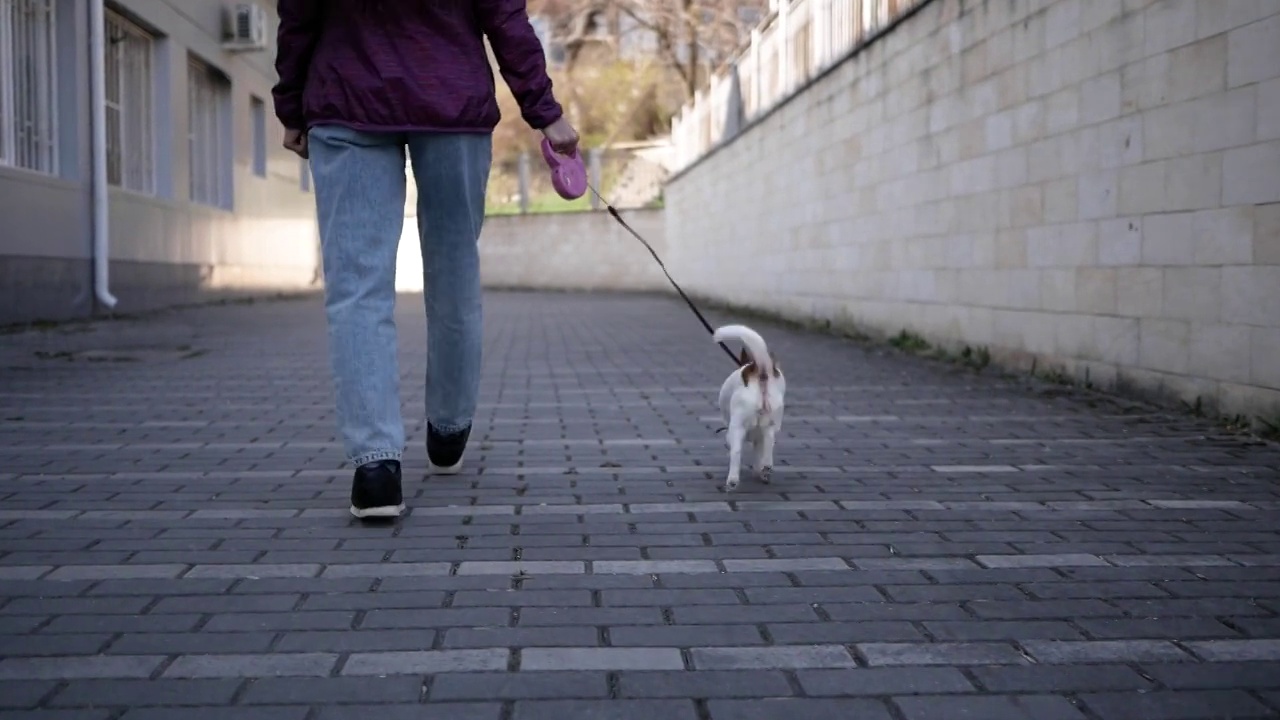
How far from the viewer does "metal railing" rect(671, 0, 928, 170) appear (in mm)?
12391

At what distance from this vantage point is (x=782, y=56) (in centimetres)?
1583

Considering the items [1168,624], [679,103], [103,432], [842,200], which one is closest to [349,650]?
[1168,624]

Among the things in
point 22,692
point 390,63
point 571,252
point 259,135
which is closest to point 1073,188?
point 390,63

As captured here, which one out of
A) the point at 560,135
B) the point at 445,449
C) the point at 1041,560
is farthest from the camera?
the point at 445,449

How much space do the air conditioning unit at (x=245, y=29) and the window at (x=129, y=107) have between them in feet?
9.11

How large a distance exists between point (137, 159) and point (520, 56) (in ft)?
40.1

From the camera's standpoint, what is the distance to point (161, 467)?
508cm

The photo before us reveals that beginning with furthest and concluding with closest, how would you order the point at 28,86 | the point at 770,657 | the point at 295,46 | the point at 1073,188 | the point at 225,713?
the point at 28,86 → the point at 1073,188 → the point at 295,46 → the point at 770,657 → the point at 225,713

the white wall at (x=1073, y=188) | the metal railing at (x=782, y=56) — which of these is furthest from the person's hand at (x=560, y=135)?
the metal railing at (x=782, y=56)

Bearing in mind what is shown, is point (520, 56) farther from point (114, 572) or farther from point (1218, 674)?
point (1218, 674)

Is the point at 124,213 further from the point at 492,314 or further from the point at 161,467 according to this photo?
the point at 161,467

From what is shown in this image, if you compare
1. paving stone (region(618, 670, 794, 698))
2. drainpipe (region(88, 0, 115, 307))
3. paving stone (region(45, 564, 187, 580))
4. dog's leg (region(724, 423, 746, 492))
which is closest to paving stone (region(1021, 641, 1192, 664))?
paving stone (region(618, 670, 794, 698))

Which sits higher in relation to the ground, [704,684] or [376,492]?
[376,492]

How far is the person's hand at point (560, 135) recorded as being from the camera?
14.4 ft
